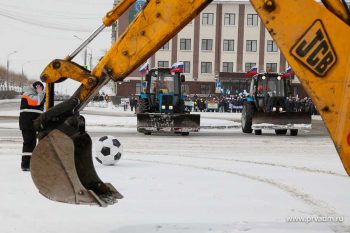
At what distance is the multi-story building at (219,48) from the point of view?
67812 mm

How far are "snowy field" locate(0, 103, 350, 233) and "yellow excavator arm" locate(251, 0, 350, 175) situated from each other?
1.72 m

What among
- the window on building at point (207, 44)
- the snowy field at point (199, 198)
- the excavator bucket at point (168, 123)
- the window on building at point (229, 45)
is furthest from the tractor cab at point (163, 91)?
the window on building at point (229, 45)

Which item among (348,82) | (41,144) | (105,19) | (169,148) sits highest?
(105,19)

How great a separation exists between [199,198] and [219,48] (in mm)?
61808

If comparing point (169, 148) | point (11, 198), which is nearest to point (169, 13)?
point (11, 198)

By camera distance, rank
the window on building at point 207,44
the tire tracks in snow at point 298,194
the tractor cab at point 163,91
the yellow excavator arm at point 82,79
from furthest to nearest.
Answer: the window on building at point 207,44
the tractor cab at point 163,91
the tire tracks in snow at point 298,194
the yellow excavator arm at point 82,79

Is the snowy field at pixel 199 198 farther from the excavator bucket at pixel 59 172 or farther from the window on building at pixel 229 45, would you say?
the window on building at pixel 229 45

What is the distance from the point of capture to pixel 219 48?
68.4 meters

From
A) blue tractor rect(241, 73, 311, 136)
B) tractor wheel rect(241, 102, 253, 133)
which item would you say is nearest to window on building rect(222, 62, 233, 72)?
blue tractor rect(241, 73, 311, 136)

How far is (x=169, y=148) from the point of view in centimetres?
1534

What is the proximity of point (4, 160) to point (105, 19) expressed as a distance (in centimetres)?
753

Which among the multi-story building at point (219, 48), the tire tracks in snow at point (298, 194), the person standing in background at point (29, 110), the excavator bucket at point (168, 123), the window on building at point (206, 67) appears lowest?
the tire tracks in snow at point (298, 194)

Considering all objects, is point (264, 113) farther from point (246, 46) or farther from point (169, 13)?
point (246, 46)

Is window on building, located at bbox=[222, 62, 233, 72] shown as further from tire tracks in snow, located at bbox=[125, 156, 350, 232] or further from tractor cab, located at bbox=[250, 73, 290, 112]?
tire tracks in snow, located at bbox=[125, 156, 350, 232]
